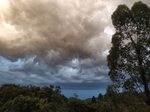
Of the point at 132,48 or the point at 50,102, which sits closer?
the point at 132,48

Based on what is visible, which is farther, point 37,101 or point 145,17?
point 37,101

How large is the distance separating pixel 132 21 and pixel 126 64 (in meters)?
2.83

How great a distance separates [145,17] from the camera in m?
10.4

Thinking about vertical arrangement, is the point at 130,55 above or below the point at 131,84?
above

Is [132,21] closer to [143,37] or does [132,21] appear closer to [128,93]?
[143,37]

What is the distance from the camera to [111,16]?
11.3 meters

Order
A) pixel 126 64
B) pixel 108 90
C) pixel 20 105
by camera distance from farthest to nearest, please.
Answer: pixel 20 105 → pixel 108 90 → pixel 126 64

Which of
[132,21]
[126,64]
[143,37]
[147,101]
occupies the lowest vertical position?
[147,101]

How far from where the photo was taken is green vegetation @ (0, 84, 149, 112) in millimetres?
10477

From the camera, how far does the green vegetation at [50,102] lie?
1048 cm

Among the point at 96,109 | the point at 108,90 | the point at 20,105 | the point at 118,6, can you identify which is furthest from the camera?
the point at 96,109

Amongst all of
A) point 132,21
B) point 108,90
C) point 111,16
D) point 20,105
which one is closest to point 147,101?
point 108,90

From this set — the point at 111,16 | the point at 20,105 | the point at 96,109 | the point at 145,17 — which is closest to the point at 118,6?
the point at 111,16

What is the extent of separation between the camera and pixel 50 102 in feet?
123
